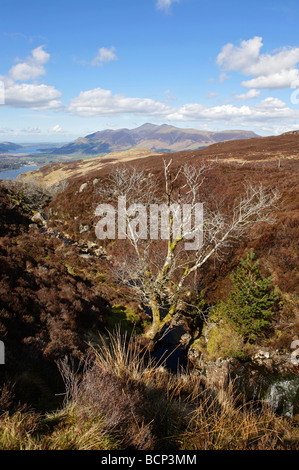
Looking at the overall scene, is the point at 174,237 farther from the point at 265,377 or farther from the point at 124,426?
the point at 124,426

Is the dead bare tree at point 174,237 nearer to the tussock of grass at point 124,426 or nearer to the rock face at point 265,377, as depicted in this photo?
the rock face at point 265,377

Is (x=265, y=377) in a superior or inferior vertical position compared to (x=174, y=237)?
inferior

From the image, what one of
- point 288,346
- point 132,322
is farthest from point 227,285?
point 132,322

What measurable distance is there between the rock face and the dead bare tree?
10.1 ft

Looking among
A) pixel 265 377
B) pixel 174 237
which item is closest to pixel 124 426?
pixel 265 377

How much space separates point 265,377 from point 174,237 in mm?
11170

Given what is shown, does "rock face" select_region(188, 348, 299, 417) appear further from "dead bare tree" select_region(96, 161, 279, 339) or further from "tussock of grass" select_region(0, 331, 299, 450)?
"tussock of grass" select_region(0, 331, 299, 450)

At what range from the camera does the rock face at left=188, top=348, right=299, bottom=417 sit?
23.4ft

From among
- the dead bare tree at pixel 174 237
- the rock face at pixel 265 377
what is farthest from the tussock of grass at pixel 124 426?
the dead bare tree at pixel 174 237

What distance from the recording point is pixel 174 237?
1781 cm

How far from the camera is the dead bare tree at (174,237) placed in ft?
34.6

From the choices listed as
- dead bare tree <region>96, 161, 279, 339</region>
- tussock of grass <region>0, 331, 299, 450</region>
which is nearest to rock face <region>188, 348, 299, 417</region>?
dead bare tree <region>96, 161, 279, 339</region>

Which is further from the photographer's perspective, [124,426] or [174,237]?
[174,237]

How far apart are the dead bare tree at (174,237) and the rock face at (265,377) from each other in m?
3.07
